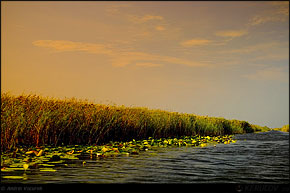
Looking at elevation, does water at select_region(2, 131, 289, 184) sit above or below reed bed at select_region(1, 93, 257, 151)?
below

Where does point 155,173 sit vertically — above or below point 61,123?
below

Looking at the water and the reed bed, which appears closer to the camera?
the water

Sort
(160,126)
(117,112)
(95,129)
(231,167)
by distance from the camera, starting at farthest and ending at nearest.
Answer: (160,126)
(117,112)
(95,129)
(231,167)

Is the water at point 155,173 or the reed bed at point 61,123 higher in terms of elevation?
the reed bed at point 61,123

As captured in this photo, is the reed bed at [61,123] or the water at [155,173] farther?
the reed bed at [61,123]

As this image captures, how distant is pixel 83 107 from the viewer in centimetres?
1191

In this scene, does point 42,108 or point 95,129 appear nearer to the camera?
point 42,108

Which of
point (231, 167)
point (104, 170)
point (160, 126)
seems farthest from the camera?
point (160, 126)

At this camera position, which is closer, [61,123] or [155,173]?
[155,173]
